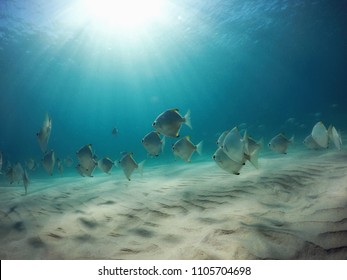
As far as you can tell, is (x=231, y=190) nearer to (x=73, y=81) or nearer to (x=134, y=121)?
(x=73, y=81)

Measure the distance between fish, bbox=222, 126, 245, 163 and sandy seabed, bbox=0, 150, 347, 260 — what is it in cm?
110

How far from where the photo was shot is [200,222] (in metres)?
4.20

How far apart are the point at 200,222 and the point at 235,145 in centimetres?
157

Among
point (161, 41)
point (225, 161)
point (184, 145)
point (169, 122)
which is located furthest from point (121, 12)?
point (225, 161)

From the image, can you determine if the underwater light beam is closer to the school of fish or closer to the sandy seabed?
the school of fish

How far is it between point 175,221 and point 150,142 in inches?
64.6

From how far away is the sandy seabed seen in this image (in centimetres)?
320

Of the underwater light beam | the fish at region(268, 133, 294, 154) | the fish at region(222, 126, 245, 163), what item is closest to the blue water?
the underwater light beam

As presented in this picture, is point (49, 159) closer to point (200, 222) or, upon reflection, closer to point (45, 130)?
point (45, 130)

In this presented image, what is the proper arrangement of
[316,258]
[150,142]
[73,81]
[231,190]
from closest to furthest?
[316,258], [150,142], [231,190], [73,81]

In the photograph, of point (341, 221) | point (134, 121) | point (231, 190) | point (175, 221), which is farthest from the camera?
point (134, 121)

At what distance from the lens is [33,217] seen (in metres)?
5.22

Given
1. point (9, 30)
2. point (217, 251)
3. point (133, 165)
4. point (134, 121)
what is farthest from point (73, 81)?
point (134, 121)
